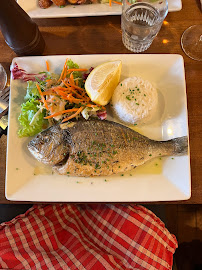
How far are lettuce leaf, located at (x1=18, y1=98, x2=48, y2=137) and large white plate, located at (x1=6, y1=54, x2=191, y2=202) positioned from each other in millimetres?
65

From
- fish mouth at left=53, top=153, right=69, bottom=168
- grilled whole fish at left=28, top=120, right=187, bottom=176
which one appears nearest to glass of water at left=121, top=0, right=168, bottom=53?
grilled whole fish at left=28, top=120, right=187, bottom=176

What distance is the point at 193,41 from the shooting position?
158cm

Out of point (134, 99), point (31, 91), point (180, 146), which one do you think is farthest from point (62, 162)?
point (180, 146)

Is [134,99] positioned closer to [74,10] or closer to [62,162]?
[62,162]

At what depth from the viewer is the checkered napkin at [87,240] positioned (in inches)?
57.0

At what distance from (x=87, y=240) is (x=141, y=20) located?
4.87 ft

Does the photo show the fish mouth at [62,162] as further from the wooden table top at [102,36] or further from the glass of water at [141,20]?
the glass of water at [141,20]

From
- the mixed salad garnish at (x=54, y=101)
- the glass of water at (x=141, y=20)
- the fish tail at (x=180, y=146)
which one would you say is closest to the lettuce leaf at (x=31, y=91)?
the mixed salad garnish at (x=54, y=101)

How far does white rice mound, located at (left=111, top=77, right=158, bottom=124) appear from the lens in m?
1.39

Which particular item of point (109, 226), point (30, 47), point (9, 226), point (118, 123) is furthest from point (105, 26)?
point (9, 226)

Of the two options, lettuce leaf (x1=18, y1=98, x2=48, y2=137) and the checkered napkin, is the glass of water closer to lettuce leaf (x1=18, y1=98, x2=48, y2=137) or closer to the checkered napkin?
lettuce leaf (x1=18, y1=98, x2=48, y2=137)

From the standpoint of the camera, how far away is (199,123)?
4.76 feet

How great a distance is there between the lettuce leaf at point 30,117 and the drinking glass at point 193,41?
3.37 feet

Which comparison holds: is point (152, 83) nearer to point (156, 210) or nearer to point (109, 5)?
point (109, 5)
